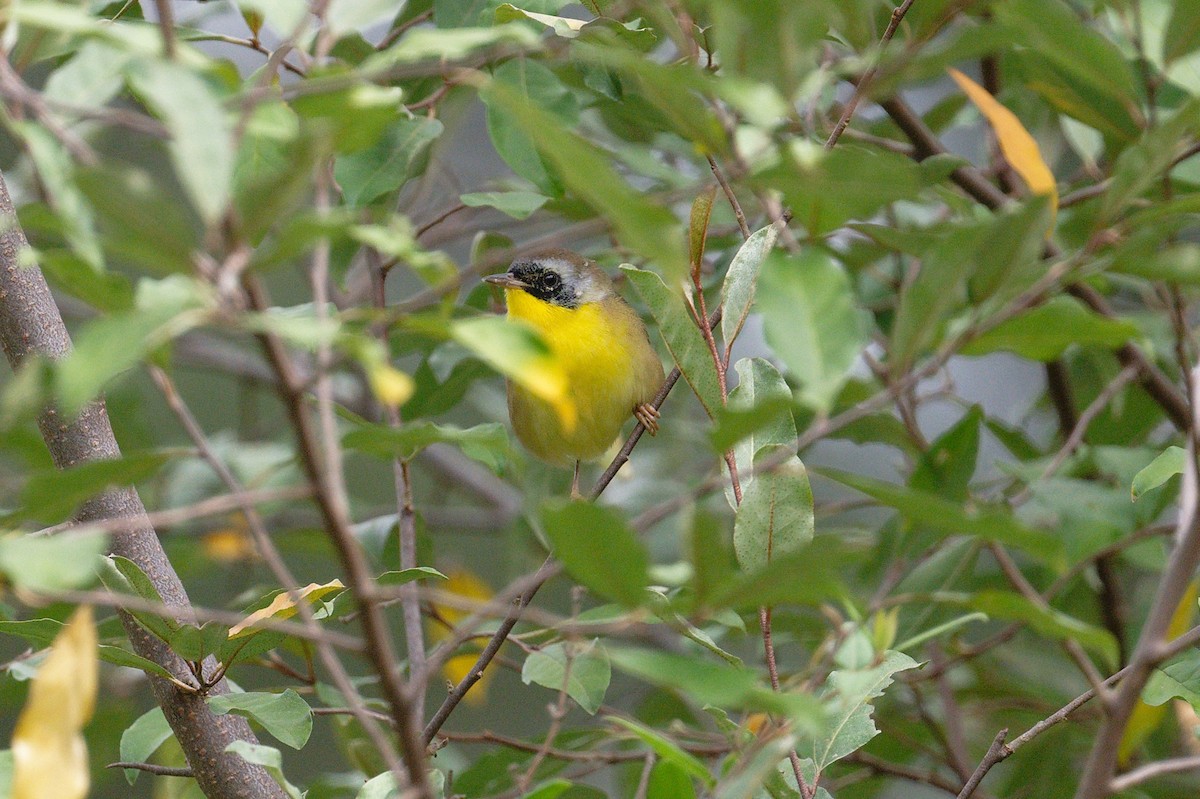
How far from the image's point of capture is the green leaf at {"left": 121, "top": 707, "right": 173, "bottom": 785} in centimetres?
164

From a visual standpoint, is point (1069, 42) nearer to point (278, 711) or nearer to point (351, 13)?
point (351, 13)

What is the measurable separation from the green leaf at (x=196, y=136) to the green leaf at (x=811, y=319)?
1.26ft

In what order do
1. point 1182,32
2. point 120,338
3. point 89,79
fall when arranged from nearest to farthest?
point 120,338 → point 89,79 → point 1182,32

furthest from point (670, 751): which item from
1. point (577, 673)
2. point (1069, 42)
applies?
point (1069, 42)

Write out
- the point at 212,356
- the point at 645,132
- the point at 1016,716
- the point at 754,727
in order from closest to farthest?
1. the point at 754,727
2. the point at 645,132
3. the point at 1016,716
4. the point at 212,356

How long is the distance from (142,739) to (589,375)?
1.61 meters

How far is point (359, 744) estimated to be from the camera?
6.18ft

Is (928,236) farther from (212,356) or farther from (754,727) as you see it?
(212,356)

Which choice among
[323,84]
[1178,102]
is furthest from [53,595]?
[1178,102]

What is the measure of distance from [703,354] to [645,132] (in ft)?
4.26

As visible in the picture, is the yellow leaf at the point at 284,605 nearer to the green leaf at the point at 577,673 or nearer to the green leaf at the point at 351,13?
the green leaf at the point at 577,673

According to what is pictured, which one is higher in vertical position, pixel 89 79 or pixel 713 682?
pixel 89 79

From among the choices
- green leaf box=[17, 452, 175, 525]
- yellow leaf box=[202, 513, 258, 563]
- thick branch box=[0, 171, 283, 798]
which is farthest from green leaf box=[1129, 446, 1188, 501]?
yellow leaf box=[202, 513, 258, 563]

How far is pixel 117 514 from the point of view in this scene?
1.68 metres
